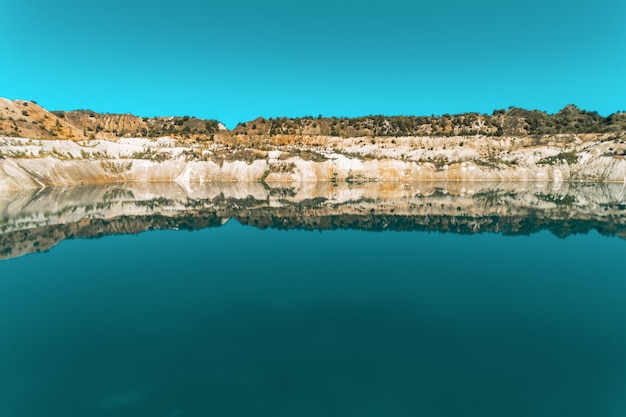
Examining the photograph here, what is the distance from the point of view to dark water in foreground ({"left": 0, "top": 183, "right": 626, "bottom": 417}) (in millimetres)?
9672

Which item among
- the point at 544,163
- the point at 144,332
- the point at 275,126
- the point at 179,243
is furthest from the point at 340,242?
the point at 275,126

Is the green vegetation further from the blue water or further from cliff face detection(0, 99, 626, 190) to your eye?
the blue water

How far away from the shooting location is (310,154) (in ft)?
365

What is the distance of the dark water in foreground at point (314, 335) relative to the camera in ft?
31.7

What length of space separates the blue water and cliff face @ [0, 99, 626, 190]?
75731 mm

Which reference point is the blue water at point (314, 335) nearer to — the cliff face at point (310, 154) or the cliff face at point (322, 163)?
the cliff face at point (310, 154)

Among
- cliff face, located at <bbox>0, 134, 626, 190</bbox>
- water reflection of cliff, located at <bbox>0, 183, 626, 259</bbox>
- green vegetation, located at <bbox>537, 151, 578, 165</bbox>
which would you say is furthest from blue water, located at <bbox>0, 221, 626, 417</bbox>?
green vegetation, located at <bbox>537, 151, 578, 165</bbox>

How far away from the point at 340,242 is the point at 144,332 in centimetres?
1918

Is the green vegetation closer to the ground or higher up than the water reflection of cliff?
higher up

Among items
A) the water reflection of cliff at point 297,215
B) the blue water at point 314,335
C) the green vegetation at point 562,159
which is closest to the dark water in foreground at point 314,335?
the blue water at point 314,335

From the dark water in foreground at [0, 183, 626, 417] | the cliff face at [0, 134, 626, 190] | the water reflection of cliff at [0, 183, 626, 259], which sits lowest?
the dark water in foreground at [0, 183, 626, 417]

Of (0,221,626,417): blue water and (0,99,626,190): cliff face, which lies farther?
(0,99,626,190): cliff face

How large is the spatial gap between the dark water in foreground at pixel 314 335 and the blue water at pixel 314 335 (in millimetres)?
65

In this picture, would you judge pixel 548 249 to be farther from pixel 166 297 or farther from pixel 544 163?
pixel 544 163
